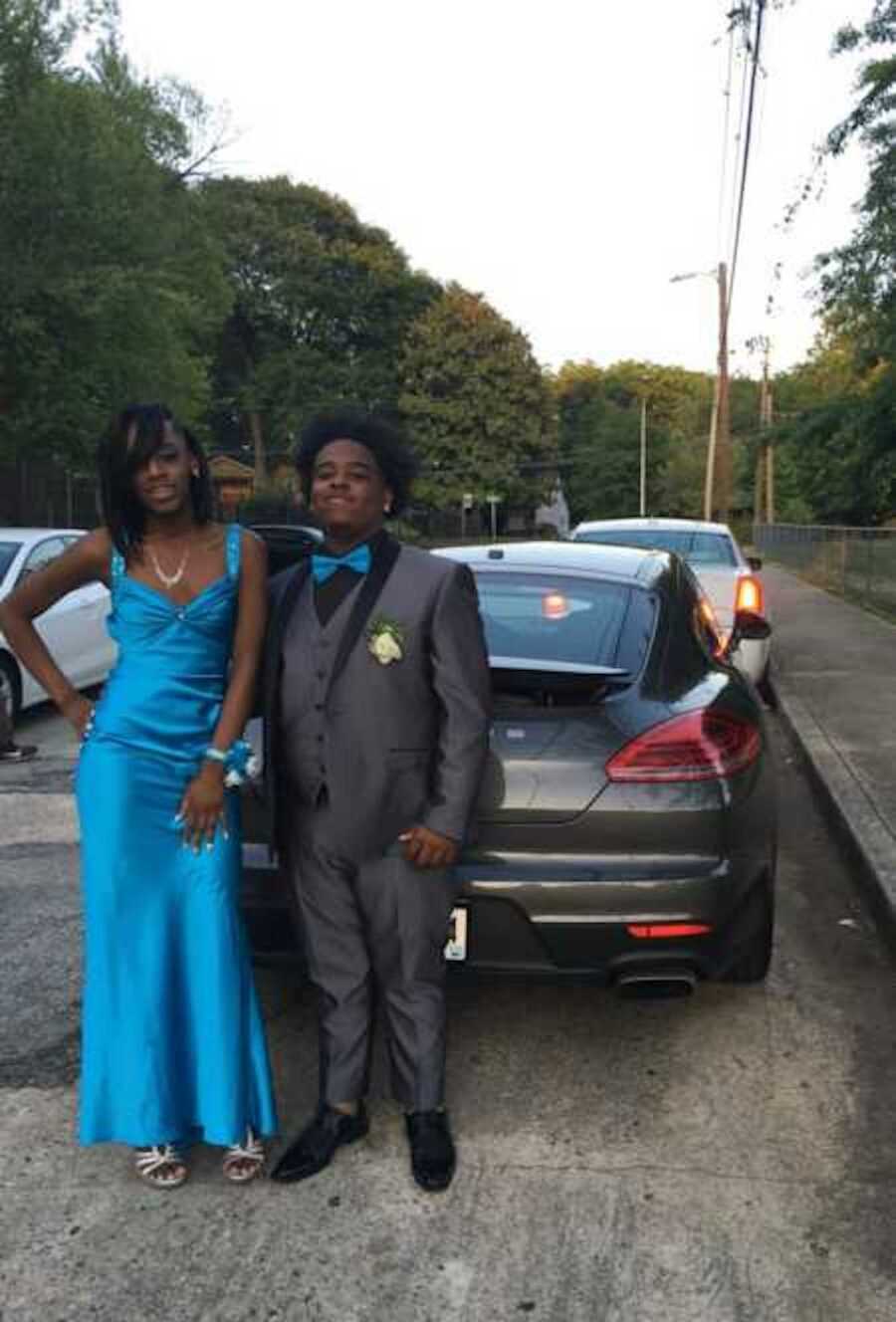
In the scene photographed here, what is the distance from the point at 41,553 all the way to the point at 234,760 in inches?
268

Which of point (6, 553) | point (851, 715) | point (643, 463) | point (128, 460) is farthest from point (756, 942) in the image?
point (643, 463)

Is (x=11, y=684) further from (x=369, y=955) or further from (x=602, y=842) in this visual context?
(x=602, y=842)

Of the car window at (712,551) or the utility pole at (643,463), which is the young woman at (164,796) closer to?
the car window at (712,551)

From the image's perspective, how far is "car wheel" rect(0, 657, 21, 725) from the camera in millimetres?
7812

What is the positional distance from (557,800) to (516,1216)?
0.98 meters

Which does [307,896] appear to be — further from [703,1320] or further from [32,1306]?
[703,1320]

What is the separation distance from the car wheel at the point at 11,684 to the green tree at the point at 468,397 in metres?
42.3

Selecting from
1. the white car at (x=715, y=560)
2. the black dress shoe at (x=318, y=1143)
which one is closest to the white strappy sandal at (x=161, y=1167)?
the black dress shoe at (x=318, y=1143)

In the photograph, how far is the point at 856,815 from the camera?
553 cm

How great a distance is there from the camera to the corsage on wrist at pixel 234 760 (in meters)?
2.61

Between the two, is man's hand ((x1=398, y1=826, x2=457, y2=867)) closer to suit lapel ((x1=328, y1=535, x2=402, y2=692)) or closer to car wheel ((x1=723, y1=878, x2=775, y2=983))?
suit lapel ((x1=328, y1=535, x2=402, y2=692))

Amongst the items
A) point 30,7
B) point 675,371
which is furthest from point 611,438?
point 30,7

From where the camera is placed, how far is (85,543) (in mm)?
2672

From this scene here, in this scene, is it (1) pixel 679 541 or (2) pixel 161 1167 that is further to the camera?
(1) pixel 679 541
